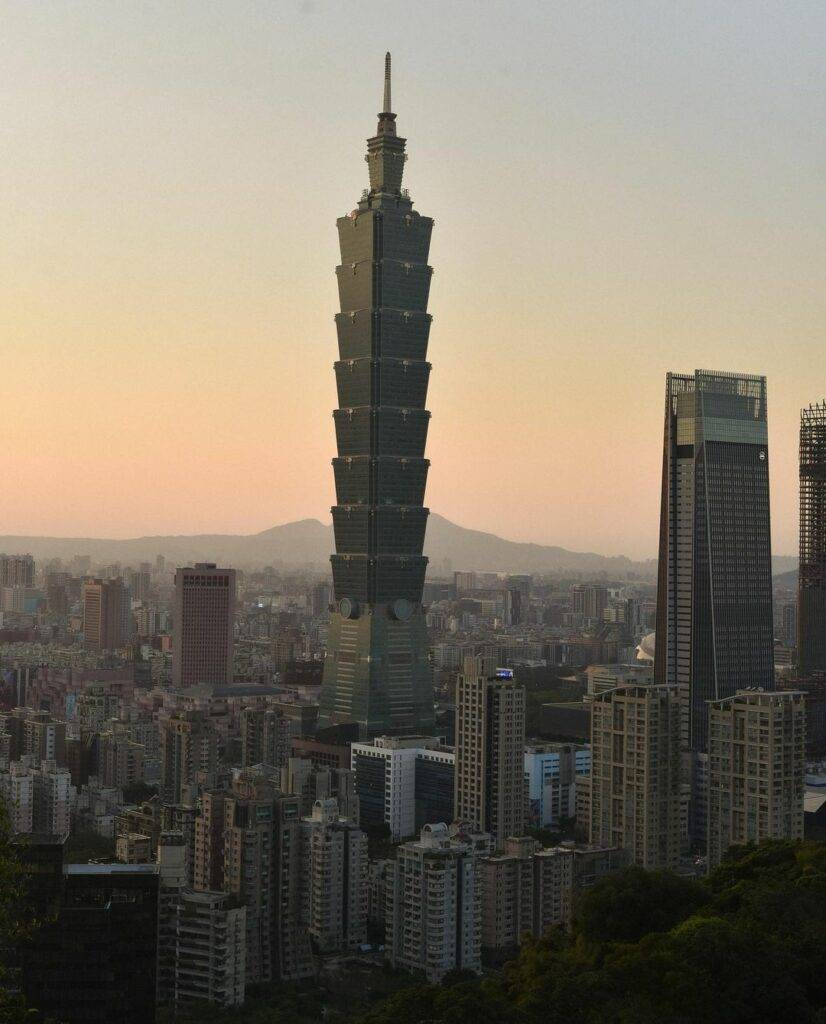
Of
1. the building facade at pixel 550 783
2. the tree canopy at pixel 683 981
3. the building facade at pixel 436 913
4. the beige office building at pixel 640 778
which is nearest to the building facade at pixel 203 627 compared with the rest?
the building facade at pixel 550 783

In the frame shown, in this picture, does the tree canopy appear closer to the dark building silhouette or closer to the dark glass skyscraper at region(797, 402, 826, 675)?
the dark building silhouette

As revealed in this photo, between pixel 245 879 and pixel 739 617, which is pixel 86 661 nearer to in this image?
pixel 739 617

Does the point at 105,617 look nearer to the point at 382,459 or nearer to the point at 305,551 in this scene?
the point at 382,459

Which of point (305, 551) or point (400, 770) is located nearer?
point (400, 770)

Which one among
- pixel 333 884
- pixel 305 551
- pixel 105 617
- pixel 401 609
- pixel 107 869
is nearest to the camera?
pixel 107 869

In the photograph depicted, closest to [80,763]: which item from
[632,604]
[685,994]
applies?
[685,994]

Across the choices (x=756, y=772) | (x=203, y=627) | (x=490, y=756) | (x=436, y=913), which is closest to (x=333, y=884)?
(x=436, y=913)
